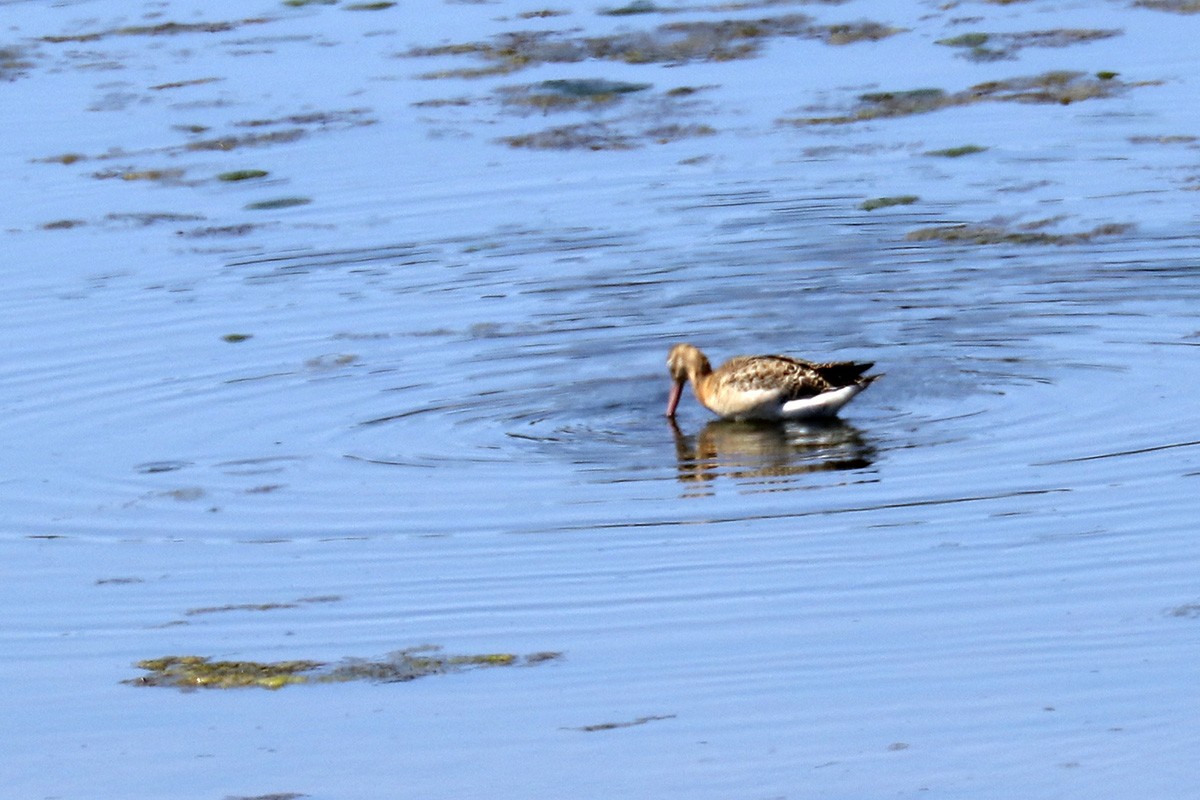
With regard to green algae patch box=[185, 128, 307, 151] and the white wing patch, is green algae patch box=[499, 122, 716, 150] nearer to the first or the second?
green algae patch box=[185, 128, 307, 151]

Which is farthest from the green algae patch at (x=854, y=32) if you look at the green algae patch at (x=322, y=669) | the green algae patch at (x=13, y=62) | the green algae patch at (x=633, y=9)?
the green algae patch at (x=322, y=669)

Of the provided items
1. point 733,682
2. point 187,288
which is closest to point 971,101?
point 187,288

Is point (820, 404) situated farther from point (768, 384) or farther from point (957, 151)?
point (957, 151)

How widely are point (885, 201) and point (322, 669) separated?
34.0 feet

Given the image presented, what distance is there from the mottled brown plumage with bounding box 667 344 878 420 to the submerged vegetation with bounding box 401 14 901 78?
11037mm

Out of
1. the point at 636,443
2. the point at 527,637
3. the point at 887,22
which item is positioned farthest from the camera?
the point at 887,22

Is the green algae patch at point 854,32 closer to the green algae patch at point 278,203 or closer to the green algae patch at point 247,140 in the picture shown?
the green algae patch at point 247,140

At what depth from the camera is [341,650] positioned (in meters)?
10.1

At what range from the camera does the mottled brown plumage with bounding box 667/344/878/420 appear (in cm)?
1420

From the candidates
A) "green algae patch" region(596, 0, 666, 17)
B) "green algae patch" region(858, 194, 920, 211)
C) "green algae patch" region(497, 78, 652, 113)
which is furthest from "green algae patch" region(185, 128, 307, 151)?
"green algae patch" region(858, 194, 920, 211)

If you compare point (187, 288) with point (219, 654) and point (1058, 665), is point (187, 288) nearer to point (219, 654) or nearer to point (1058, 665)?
point (219, 654)

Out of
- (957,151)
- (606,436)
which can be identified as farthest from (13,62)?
(606,436)

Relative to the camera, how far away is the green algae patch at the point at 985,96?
A: 22.4 m

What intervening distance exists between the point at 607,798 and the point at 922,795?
1.05 metres
